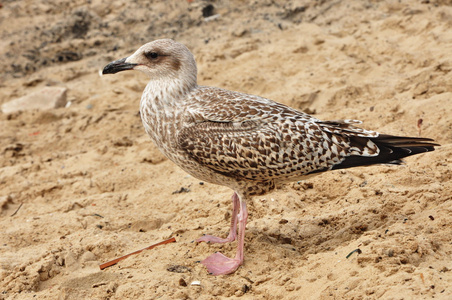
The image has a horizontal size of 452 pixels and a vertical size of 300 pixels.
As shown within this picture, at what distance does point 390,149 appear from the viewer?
4.46 metres

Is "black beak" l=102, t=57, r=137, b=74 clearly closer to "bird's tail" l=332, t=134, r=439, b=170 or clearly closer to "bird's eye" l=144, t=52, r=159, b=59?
"bird's eye" l=144, t=52, r=159, b=59

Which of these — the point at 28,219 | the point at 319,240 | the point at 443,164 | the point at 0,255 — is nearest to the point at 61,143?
the point at 28,219

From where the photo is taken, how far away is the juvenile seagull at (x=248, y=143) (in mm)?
4414

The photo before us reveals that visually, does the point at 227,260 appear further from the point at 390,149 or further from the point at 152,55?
the point at 152,55

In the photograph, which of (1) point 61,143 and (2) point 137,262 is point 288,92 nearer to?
(1) point 61,143

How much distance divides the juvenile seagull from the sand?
0.52 meters

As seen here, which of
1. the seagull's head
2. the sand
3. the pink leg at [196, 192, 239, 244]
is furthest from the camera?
the seagull's head

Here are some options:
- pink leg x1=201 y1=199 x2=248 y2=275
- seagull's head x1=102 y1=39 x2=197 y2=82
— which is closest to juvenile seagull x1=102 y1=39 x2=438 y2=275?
pink leg x1=201 y1=199 x2=248 y2=275

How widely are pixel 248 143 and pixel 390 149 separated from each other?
1.18 meters

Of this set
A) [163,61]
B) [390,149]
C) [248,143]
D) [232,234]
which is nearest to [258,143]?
[248,143]

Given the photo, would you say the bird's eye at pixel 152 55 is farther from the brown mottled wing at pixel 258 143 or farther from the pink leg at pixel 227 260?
the pink leg at pixel 227 260

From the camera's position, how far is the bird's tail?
4.41 m

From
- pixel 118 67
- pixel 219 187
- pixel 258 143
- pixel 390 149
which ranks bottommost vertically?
pixel 219 187

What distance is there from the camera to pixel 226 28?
10.1m
